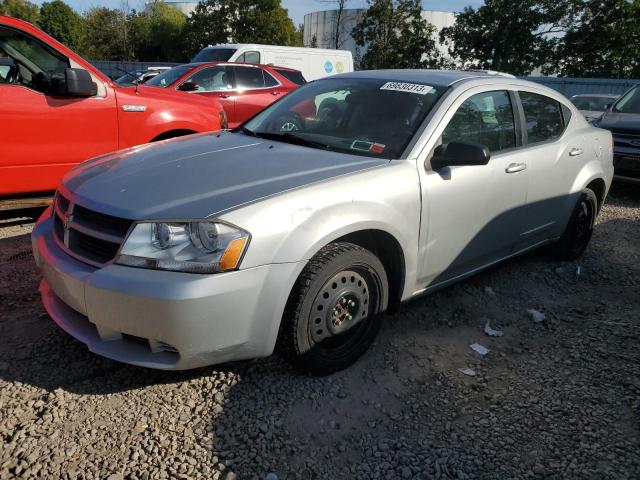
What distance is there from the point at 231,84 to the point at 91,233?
7980 millimetres

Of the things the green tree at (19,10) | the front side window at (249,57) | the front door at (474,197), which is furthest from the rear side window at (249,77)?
the green tree at (19,10)

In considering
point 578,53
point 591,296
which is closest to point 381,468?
point 591,296

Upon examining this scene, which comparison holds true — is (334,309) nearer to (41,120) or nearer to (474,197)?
(474,197)

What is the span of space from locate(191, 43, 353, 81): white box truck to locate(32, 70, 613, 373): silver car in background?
31.5 ft

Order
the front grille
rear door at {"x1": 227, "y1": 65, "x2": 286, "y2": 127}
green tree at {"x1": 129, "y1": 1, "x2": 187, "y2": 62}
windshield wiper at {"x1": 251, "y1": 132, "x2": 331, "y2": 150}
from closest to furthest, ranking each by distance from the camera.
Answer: the front grille < windshield wiper at {"x1": 251, "y1": 132, "x2": 331, "y2": 150} < rear door at {"x1": 227, "y1": 65, "x2": 286, "y2": 127} < green tree at {"x1": 129, "y1": 1, "x2": 187, "y2": 62}

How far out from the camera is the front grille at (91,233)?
2523mm

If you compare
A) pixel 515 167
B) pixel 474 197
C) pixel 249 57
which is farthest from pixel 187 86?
pixel 474 197

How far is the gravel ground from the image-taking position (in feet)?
7.79

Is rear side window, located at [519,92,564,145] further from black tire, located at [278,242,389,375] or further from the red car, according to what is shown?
the red car

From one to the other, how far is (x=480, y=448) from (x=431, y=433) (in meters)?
0.23

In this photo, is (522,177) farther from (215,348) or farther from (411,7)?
(411,7)

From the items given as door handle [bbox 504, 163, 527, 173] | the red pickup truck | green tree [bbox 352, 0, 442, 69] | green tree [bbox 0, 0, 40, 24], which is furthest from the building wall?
door handle [bbox 504, 163, 527, 173]

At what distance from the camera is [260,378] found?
2936mm

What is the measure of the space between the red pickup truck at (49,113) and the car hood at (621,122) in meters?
6.96
